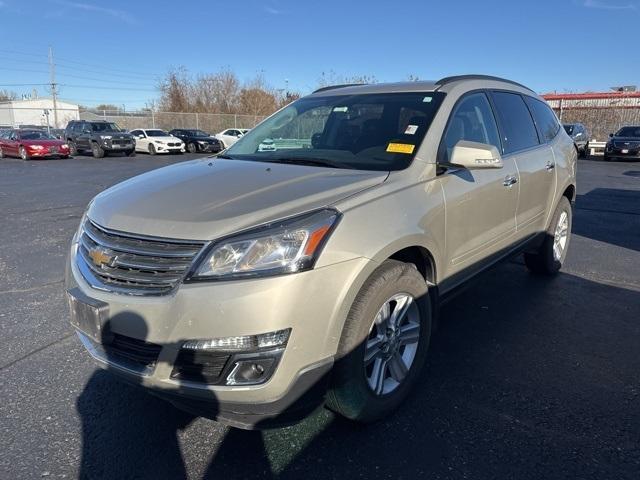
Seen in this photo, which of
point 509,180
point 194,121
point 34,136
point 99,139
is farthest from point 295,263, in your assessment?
point 194,121

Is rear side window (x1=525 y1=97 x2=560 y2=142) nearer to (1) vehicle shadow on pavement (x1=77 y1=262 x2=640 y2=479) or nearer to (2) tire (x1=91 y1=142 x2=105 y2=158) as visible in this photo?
(1) vehicle shadow on pavement (x1=77 y1=262 x2=640 y2=479)

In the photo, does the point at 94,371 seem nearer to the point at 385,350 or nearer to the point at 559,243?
the point at 385,350

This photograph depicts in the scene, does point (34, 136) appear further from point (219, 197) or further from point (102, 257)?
point (219, 197)

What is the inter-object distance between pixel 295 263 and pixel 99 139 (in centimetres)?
2602

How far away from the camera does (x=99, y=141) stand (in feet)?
81.9

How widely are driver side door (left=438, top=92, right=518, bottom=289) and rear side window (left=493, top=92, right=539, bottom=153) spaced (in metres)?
0.18

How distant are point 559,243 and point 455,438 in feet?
11.8

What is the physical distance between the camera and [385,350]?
106 inches

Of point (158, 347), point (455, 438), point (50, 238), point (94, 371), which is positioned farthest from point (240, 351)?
point (50, 238)

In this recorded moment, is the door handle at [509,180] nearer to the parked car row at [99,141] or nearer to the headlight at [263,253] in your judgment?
the headlight at [263,253]

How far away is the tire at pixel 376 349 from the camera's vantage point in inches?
91.7

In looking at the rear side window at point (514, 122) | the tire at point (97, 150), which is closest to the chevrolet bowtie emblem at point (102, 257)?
the rear side window at point (514, 122)

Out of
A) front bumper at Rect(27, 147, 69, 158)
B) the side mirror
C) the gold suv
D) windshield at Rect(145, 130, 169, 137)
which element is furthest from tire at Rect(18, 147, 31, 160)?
the side mirror

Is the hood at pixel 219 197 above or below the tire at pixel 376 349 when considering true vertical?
above
